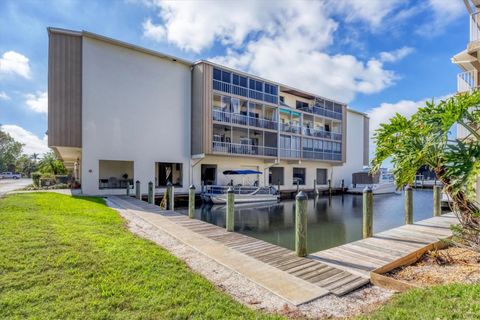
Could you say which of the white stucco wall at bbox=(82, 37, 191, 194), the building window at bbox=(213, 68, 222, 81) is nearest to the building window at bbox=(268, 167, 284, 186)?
the white stucco wall at bbox=(82, 37, 191, 194)

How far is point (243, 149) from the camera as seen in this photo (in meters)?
23.5

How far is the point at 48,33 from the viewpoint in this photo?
17125 millimetres

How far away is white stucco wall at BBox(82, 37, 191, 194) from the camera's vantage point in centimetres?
1800

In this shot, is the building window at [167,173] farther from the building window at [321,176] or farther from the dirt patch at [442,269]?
the dirt patch at [442,269]

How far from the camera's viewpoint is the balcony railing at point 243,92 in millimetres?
22062

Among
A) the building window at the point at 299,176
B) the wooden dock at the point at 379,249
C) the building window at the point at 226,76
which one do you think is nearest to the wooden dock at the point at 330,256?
the wooden dock at the point at 379,249

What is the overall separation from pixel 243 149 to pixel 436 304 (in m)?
20.6

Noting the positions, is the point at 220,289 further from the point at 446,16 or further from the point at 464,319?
the point at 446,16

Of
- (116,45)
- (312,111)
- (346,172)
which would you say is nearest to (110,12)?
(116,45)

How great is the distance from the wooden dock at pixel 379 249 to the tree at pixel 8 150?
72.0 m

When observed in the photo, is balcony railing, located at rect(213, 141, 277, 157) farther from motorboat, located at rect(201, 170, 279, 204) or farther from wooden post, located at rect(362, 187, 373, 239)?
wooden post, located at rect(362, 187, 373, 239)

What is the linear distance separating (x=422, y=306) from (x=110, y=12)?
13.4 metres

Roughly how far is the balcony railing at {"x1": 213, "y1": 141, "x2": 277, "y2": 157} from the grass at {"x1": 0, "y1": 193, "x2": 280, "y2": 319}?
634 inches

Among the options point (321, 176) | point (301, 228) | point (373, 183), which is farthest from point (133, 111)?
point (373, 183)
